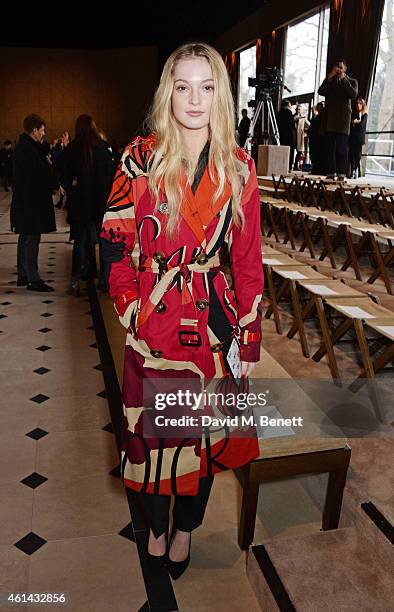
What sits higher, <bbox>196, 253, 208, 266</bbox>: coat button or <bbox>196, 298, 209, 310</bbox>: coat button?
<bbox>196, 253, 208, 266</bbox>: coat button

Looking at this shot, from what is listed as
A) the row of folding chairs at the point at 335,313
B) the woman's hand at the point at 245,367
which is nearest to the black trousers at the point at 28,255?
the row of folding chairs at the point at 335,313

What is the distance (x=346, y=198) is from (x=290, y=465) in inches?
221

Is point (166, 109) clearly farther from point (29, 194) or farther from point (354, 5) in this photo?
point (354, 5)

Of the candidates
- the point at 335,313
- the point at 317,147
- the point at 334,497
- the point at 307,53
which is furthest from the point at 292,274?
the point at 307,53

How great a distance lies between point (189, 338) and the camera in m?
1.71

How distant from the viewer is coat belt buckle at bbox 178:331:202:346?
5.59 ft

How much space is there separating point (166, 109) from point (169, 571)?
5.31 ft

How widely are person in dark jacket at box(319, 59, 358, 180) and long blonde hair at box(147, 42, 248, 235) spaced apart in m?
6.98

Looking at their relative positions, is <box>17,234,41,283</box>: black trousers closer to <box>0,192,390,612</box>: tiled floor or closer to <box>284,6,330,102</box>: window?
<box>0,192,390,612</box>: tiled floor

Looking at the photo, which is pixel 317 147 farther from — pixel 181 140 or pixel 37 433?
pixel 181 140

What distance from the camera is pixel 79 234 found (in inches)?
214

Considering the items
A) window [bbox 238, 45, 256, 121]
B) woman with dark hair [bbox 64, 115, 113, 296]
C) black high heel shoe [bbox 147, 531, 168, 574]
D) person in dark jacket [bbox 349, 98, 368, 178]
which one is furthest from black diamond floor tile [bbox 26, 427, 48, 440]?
window [bbox 238, 45, 256, 121]

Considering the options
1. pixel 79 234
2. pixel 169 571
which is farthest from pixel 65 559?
pixel 79 234

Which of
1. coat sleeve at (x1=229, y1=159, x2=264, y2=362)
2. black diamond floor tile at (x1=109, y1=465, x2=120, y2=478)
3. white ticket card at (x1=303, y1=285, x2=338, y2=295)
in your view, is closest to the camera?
coat sleeve at (x1=229, y1=159, x2=264, y2=362)
